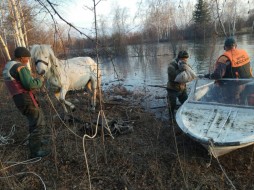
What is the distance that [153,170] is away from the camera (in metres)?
3.67

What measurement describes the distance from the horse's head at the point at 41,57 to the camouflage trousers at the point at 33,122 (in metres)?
1.53

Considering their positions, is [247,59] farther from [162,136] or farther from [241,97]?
[162,136]

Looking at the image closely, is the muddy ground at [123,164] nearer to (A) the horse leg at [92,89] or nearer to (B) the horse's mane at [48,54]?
(B) the horse's mane at [48,54]

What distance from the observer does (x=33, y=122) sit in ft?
13.7

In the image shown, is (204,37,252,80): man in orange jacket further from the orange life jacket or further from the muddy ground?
the muddy ground

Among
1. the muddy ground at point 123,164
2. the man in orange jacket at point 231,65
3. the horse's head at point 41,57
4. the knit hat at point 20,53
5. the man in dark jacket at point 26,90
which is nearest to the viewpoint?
the muddy ground at point 123,164

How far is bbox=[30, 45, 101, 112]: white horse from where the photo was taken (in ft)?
18.4

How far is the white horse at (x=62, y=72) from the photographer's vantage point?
5599 millimetres

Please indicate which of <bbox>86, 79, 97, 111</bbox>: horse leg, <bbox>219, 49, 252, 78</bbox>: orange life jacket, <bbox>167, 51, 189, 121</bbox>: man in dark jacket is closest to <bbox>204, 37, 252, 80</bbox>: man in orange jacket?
<bbox>219, 49, 252, 78</bbox>: orange life jacket

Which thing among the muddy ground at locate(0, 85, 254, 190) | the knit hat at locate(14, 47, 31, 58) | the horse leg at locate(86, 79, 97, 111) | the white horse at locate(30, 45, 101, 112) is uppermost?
→ the knit hat at locate(14, 47, 31, 58)

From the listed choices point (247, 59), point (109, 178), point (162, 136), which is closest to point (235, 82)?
point (247, 59)

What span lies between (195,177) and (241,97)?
1945 mm

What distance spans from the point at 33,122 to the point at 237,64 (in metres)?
4.64

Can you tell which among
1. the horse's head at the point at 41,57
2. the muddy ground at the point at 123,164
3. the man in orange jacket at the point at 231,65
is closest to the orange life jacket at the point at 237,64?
the man in orange jacket at the point at 231,65
